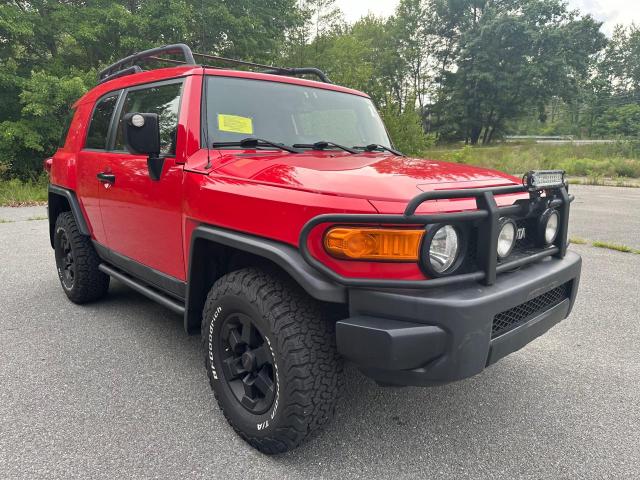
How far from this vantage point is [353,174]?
1961mm

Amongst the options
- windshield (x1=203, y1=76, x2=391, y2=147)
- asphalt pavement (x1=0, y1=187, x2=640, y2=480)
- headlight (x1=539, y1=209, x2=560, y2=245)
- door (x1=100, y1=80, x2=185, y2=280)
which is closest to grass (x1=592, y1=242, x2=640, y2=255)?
asphalt pavement (x1=0, y1=187, x2=640, y2=480)

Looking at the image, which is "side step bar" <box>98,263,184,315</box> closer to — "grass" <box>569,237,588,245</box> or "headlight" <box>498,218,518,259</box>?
Answer: "headlight" <box>498,218,518,259</box>

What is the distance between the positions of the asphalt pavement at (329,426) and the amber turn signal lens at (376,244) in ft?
3.18

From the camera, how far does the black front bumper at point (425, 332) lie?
164cm

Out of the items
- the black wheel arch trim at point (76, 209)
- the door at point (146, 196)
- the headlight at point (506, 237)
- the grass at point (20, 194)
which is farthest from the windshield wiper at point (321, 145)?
the grass at point (20, 194)

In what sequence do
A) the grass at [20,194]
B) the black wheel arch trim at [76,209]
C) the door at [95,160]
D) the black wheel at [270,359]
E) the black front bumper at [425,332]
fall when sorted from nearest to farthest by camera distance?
1. the black front bumper at [425,332]
2. the black wheel at [270,359]
3. the door at [95,160]
4. the black wheel arch trim at [76,209]
5. the grass at [20,194]

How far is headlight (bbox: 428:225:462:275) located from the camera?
1.75 meters

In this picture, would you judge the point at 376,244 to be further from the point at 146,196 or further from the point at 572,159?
the point at 572,159

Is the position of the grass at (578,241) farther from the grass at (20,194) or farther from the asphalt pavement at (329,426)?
the grass at (20,194)

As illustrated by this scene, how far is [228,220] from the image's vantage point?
7.02 feet

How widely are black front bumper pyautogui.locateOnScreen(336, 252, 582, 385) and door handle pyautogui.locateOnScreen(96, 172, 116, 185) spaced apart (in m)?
2.20

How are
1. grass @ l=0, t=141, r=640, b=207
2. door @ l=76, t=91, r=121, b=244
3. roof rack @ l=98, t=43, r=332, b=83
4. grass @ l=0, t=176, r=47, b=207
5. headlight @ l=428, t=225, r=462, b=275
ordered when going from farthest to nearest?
grass @ l=0, t=141, r=640, b=207, grass @ l=0, t=176, r=47, b=207, door @ l=76, t=91, r=121, b=244, roof rack @ l=98, t=43, r=332, b=83, headlight @ l=428, t=225, r=462, b=275

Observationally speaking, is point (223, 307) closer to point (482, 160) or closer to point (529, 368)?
point (529, 368)

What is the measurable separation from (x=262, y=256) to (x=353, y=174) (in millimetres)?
541
